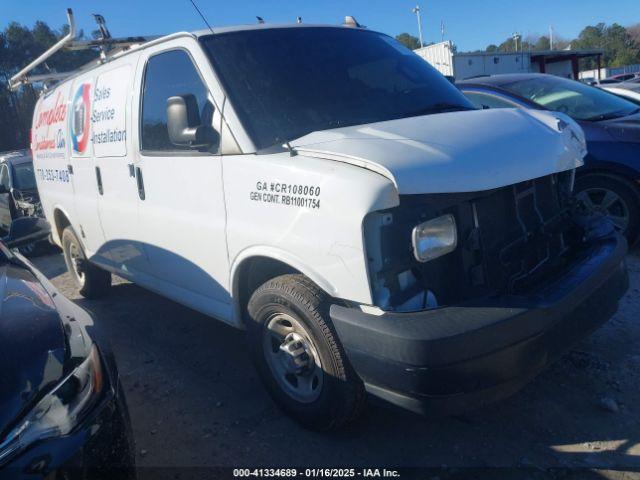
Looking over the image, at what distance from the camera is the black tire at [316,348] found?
2697 mm

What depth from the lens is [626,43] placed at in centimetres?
7831

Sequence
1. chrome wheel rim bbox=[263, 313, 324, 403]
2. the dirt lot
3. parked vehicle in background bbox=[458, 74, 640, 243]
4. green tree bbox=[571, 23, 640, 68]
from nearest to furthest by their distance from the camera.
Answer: the dirt lot < chrome wheel rim bbox=[263, 313, 324, 403] < parked vehicle in background bbox=[458, 74, 640, 243] < green tree bbox=[571, 23, 640, 68]

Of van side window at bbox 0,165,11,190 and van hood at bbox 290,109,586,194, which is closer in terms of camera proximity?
van hood at bbox 290,109,586,194

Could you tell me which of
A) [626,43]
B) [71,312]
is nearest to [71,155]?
[71,312]

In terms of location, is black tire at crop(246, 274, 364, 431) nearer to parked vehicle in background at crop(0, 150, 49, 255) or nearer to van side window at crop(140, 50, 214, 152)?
van side window at crop(140, 50, 214, 152)

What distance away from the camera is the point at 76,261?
234 inches

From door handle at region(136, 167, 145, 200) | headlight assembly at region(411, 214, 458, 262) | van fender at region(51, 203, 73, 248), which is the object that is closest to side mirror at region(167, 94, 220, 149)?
door handle at region(136, 167, 145, 200)

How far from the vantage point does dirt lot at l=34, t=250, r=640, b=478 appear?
279cm

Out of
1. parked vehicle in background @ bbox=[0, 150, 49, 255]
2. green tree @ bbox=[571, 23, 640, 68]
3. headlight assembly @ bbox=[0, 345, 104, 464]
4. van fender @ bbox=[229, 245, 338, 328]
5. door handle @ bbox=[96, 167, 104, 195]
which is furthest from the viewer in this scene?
green tree @ bbox=[571, 23, 640, 68]

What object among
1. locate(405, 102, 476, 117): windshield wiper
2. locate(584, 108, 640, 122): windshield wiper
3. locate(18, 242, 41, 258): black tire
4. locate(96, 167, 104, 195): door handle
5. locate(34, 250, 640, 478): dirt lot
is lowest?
locate(34, 250, 640, 478): dirt lot

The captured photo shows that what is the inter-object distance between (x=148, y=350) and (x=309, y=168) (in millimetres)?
2588

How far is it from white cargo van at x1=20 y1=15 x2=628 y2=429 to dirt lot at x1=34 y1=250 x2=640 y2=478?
0.86 ft

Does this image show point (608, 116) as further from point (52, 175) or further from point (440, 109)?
point (52, 175)

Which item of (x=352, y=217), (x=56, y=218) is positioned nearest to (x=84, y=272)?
(x=56, y=218)
